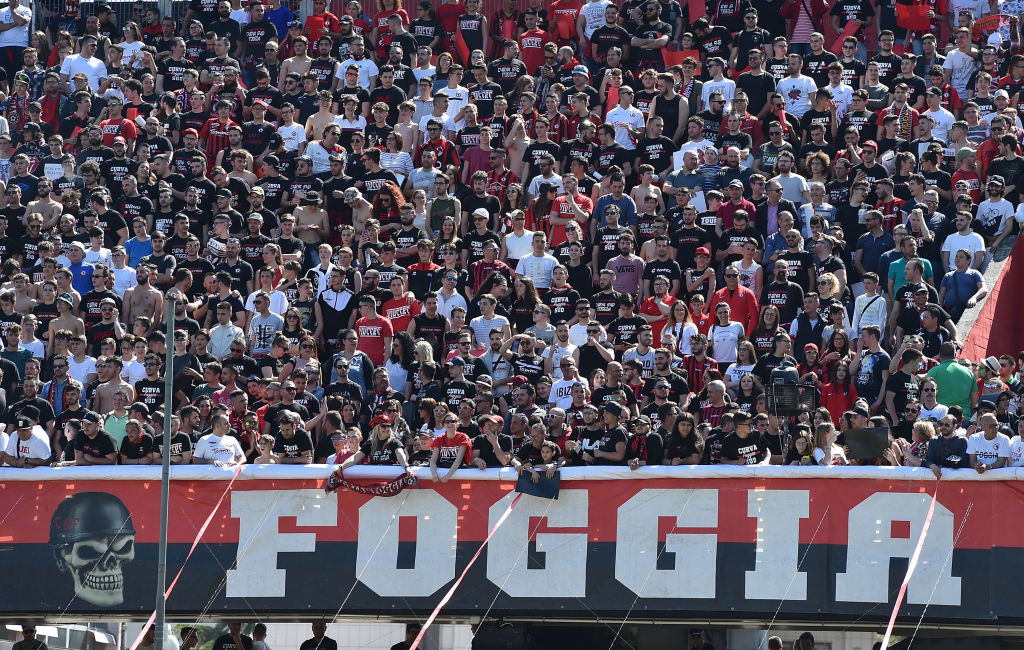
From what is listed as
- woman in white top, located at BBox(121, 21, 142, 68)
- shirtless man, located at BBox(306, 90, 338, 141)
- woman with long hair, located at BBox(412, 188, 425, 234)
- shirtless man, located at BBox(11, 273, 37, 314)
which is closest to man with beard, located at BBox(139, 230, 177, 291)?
shirtless man, located at BBox(11, 273, 37, 314)

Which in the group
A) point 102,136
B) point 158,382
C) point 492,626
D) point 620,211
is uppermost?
point 102,136

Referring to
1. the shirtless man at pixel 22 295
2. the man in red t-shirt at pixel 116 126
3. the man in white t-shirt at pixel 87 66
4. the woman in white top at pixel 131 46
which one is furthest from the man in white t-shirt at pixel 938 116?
the man in white t-shirt at pixel 87 66

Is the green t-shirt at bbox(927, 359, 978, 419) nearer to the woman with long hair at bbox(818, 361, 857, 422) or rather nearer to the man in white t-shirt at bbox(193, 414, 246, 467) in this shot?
the woman with long hair at bbox(818, 361, 857, 422)

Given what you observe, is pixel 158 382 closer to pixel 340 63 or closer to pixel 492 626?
pixel 492 626

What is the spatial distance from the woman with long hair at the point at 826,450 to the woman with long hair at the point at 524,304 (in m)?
4.69

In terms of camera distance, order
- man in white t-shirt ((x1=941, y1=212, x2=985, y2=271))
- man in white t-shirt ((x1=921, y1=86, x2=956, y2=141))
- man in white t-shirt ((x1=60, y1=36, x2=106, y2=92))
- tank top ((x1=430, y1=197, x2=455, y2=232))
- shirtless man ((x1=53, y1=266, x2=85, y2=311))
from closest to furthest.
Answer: man in white t-shirt ((x1=941, y1=212, x2=985, y2=271)) → shirtless man ((x1=53, y1=266, x2=85, y2=311)) → tank top ((x1=430, y1=197, x2=455, y2=232)) → man in white t-shirt ((x1=921, y1=86, x2=956, y2=141)) → man in white t-shirt ((x1=60, y1=36, x2=106, y2=92))

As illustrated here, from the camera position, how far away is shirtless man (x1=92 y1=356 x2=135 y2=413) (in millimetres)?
17250

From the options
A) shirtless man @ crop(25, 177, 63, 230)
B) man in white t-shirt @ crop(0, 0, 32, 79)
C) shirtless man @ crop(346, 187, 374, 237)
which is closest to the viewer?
shirtless man @ crop(346, 187, 374, 237)

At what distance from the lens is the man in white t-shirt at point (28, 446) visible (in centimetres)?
1591

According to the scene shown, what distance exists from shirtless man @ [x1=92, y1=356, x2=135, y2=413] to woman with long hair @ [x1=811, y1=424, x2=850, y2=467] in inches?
269

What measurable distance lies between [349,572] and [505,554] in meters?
1.39

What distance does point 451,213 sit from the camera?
19984 mm

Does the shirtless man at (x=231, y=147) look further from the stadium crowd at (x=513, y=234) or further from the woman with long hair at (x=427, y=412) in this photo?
A: the woman with long hair at (x=427, y=412)

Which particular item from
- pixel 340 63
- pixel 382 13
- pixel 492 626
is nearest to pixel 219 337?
pixel 492 626
